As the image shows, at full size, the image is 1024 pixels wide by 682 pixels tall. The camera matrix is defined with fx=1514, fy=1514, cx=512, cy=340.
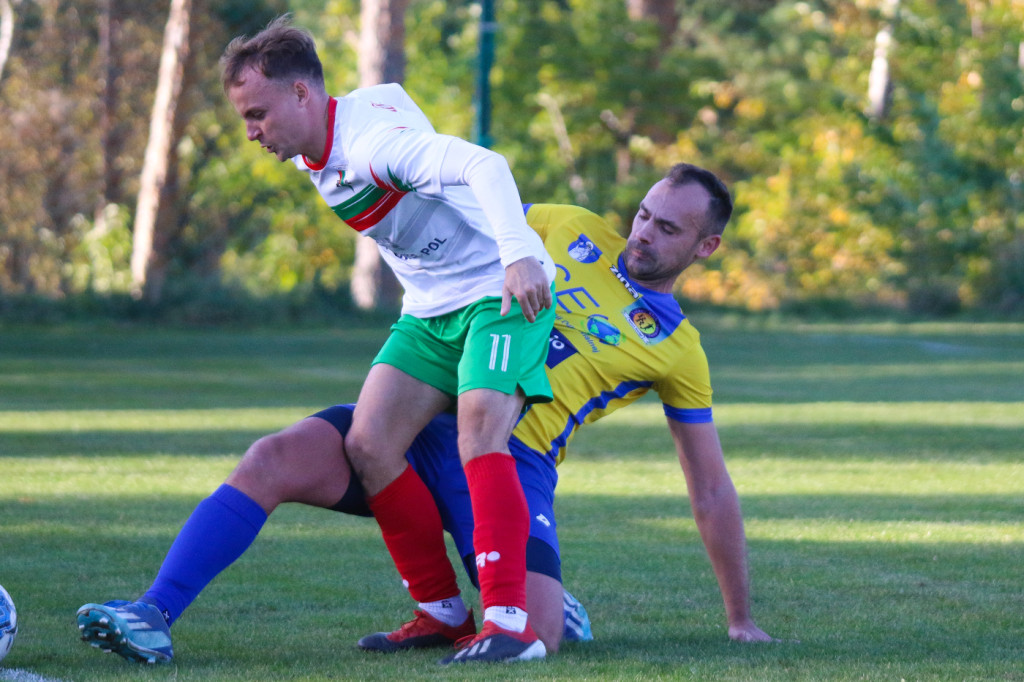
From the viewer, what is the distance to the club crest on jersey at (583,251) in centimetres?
474

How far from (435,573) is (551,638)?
0.46 metres

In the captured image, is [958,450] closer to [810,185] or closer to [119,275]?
[119,275]

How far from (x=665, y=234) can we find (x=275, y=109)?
4.33 ft

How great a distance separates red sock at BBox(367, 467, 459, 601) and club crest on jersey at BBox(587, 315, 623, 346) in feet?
2.32

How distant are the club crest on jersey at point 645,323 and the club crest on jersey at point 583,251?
21 centimetres

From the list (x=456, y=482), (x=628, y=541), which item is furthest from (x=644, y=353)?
(x=628, y=541)

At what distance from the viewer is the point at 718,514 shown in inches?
180

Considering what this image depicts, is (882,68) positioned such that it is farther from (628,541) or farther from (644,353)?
(644,353)

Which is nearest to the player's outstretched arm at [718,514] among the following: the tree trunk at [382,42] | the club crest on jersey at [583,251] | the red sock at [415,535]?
the club crest on jersey at [583,251]

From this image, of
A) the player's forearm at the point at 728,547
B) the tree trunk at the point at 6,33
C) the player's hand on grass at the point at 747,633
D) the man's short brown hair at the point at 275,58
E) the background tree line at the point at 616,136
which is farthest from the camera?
the tree trunk at the point at 6,33

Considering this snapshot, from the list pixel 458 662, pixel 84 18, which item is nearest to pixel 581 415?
pixel 458 662

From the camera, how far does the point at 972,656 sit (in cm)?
402

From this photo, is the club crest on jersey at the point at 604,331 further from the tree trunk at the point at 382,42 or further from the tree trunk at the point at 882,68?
the tree trunk at the point at 882,68

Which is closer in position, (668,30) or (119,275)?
(119,275)
